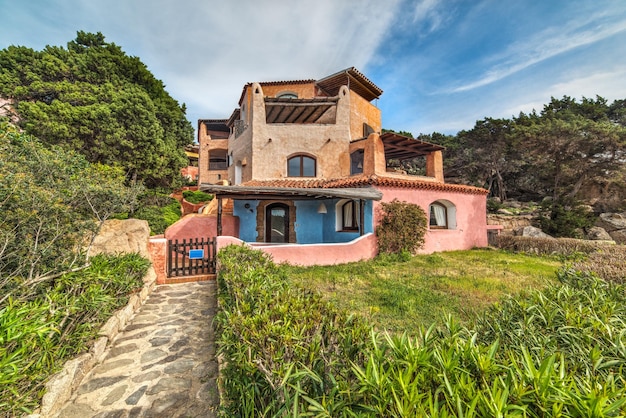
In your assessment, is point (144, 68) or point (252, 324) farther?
point (144, 68)

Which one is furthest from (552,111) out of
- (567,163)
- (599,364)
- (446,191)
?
(599,364)

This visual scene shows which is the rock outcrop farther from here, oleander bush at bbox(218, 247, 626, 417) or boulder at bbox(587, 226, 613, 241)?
oleander bush at bbox(218, 247, 626, 417)

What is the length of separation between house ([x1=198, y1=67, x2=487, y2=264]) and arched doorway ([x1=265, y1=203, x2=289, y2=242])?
63mm

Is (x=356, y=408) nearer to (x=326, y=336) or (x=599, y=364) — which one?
(x=326, y=336)

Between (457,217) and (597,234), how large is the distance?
1140 cm

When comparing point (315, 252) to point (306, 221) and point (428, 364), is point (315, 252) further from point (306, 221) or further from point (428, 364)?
point (428, 364)

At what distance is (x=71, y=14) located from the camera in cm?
1055

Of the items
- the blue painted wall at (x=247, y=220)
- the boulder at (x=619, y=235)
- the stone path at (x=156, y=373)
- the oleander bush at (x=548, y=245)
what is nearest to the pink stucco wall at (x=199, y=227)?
the blue painted wall at (x=247, y=220)

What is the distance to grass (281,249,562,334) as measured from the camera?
19.4 ft

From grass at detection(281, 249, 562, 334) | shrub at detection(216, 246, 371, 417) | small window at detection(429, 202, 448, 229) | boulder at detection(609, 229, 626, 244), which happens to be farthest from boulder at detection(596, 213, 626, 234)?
shrub at detection(216, 246, 371, 417)

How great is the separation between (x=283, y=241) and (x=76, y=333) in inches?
464

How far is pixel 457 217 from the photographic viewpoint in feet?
50.4

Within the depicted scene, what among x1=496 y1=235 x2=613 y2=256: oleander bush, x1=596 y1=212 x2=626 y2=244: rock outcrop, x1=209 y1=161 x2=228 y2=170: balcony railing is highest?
x1=209 y1=161 x2=228 y2=170: balcony railing

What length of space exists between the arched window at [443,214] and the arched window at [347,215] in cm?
506
